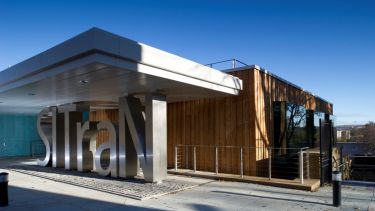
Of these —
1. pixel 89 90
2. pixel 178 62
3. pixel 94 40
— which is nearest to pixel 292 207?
pixel 178 62

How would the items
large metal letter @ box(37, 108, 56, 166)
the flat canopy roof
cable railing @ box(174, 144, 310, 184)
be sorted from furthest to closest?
1. large metal letter @ box(37, 108, 56, 166)
2. cable railing @ box(174, 144, 310, 184)
3. the flat canopy roof

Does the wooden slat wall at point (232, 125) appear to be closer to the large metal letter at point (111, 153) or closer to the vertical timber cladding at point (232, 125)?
the vertical timber cladding at point (232, 125)

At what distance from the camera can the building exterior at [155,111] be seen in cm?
807

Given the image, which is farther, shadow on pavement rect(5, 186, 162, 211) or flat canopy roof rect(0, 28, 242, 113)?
shadow on pavement rect(5, 186, 162, 211)

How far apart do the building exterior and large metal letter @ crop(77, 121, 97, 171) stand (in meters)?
0.04

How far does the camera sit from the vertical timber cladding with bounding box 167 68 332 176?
1239cm

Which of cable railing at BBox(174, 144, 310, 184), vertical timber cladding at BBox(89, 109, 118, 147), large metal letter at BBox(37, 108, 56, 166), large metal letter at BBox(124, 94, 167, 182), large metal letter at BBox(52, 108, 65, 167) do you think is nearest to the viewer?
large metal letter at BBox(124, 94, 167, 182)

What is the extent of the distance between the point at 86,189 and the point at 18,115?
620 inches

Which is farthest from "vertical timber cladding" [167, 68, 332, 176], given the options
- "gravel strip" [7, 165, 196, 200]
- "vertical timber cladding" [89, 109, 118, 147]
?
"vertical timber cladding" [89, 109, 118, 147]

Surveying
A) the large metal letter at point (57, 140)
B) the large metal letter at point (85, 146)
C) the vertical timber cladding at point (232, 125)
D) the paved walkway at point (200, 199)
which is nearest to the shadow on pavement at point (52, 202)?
the paved walkway at point (200, 199)

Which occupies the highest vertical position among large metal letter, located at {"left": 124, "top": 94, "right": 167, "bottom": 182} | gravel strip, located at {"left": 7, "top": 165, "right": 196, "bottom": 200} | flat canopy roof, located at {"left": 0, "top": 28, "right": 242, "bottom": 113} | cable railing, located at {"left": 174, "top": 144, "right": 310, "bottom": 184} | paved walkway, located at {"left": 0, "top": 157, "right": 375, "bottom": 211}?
flat canopy roof, located at {"left": 0, "top": 28, "right": 242, "bottom": 113}

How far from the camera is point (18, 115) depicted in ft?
75.5

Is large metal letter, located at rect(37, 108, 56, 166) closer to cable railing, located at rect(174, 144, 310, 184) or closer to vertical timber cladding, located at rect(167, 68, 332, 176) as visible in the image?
vertical timber cladding, located at rect(167, 68, 332, 176)

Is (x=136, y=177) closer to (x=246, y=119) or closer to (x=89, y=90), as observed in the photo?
(x=89, y=90)
